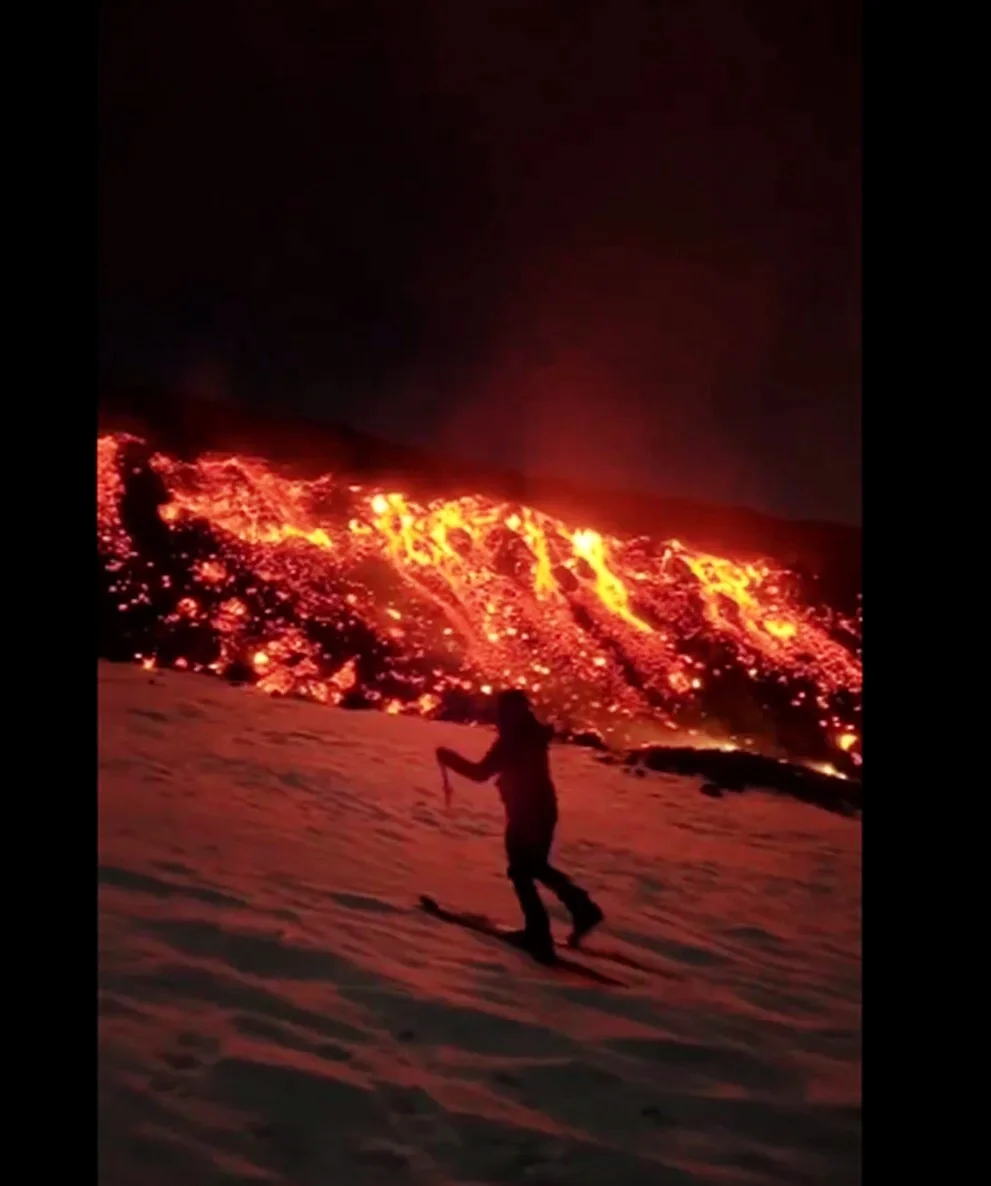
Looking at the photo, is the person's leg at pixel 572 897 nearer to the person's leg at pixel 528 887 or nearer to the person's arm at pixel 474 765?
the person's leg at pixel 528 887

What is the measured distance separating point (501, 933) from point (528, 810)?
0.18 meters

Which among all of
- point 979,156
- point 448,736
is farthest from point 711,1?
point 448,736

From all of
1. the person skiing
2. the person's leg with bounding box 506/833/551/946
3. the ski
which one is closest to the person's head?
the person skiing

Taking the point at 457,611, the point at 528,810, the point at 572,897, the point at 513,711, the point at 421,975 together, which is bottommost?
the point at 421,975

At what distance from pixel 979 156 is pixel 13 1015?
1892 millimetres

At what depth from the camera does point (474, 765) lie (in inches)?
73.4

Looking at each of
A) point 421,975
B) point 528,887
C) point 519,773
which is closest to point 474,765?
point 519,773

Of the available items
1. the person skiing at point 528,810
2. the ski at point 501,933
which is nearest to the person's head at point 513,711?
the person skiing at point 528,810

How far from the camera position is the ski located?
5.91 feet

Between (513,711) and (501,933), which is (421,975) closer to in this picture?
(501,933)

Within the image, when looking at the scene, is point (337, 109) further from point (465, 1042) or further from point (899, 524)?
point (465, 1042)

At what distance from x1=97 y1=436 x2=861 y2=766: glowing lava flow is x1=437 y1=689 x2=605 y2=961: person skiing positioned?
0.15 ft

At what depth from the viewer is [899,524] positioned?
1.87 meters

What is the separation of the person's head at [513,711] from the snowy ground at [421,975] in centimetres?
4
